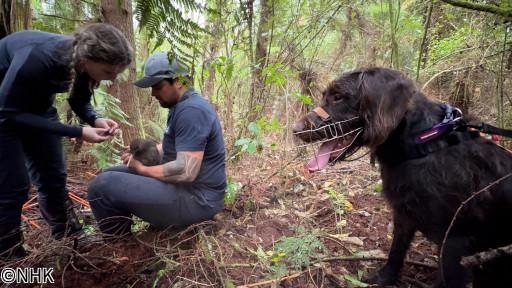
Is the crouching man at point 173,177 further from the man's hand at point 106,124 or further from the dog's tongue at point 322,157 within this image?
the dog's tongue at point 322,157

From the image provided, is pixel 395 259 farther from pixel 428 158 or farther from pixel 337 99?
pixel 337 99

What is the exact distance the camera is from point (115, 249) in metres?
2.82

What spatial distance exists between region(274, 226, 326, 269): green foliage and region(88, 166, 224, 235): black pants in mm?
657

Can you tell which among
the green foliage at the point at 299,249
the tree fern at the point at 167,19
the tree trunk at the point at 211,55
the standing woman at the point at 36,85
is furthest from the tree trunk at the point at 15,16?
the green foliage at the point at 299,249

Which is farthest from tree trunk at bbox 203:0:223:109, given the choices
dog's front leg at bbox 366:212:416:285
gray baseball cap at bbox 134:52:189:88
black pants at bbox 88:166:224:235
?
dog's front leg at bbox 366:212:416:285

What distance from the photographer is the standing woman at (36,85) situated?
232 cm

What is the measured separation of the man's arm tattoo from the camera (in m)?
2.69

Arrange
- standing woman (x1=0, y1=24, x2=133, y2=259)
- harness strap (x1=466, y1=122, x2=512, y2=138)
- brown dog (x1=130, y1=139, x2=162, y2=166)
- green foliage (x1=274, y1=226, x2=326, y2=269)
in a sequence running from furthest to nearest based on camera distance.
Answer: brown dog (x1=130, y1=139, x2=162, y2=166), green foliage (x1=274, y1=226, x2=326, y2=269), standing woman (x1=0, y1=24, x2=133, y2=259), harness strap (x1=466, y1=122, x2=512, y2=138)

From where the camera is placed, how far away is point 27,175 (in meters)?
2.65

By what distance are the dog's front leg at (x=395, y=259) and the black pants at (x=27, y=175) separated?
256cm

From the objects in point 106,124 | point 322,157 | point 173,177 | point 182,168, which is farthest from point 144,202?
point 322,157

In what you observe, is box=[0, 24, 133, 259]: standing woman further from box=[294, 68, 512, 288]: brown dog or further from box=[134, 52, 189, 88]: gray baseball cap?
box=[294, 68, 512, 288]: brown dog

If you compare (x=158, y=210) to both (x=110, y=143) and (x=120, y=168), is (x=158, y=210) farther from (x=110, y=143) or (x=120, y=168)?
(x=110, y=143)

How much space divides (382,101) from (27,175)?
253 centimetres
